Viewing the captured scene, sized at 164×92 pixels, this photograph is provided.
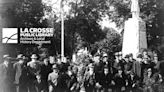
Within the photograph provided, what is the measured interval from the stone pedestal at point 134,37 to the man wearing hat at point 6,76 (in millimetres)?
8144

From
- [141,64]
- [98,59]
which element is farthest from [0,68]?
[141,64]

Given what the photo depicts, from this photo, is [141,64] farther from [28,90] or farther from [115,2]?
[115,2]

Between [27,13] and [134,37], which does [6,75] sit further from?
[27,13]

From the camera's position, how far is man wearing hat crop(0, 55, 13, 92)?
11.2 meters

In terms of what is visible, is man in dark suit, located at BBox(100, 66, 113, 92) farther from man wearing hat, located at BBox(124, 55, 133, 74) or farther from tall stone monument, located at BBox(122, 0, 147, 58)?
tall stone monument, located at BBox(122, 0, 147, 58)

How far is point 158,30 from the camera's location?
101 ft

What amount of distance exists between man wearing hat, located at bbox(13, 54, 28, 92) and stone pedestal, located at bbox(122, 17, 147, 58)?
7828 millimetres

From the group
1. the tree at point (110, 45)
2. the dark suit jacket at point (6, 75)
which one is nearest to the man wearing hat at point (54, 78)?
the dark suit jacket at point (6, 75)

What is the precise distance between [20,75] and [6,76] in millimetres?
426

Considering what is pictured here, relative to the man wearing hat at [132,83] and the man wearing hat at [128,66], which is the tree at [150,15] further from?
the man wearing hat at [132,83]

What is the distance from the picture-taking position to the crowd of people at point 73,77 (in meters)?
11.3

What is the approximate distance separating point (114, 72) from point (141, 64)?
4.20 ft

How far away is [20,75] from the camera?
11406 millimetres

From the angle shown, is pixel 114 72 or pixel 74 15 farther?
pixel 74 15
